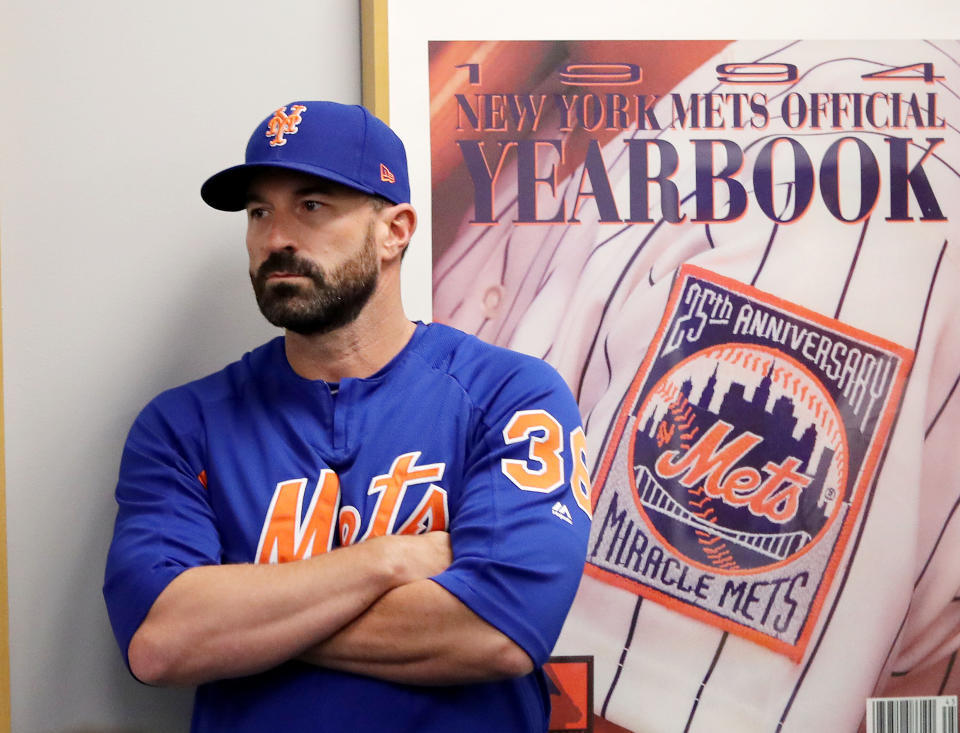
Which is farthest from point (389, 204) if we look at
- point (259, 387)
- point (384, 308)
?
point (259, 387)

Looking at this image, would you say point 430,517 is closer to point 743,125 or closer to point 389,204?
point 389,204

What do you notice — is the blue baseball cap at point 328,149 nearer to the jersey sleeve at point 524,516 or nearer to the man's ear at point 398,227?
the man's ear at point 398,227

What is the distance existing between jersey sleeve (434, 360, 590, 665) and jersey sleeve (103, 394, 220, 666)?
0.30 m

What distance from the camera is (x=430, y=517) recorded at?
1090 mm

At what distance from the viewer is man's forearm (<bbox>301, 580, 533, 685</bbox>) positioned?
0.98 meters

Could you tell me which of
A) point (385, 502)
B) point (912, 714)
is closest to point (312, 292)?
point (385, 502)

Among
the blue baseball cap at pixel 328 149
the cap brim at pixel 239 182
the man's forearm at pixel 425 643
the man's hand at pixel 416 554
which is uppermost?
the blue baseball cap at pixel 328 149

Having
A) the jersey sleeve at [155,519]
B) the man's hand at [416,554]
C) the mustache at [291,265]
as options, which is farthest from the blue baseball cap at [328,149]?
the man's hand at [416,554]

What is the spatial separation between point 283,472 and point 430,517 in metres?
0.19

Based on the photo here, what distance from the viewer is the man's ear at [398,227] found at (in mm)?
1198

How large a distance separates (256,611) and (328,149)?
55cm

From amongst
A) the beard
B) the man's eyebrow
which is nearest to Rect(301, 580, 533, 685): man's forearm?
the beard

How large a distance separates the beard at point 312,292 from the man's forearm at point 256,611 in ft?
0.96

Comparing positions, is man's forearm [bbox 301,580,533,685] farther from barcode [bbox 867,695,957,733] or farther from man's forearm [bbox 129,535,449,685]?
barcode [bbox 867,695,957,733]
